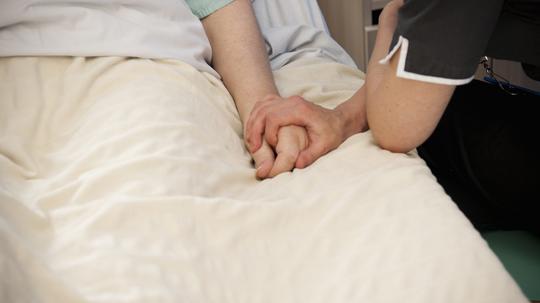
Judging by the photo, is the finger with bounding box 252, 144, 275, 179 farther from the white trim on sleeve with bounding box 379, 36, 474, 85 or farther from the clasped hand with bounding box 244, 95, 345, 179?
the white trim on sleeve with bounding box 379, 36, 474, 85

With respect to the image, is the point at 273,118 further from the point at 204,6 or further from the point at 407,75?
the point at 204,6

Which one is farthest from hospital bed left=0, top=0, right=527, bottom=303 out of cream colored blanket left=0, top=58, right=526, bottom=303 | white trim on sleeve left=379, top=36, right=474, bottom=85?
white trim on sleeve left=379, top=36, right=474, bottom=85

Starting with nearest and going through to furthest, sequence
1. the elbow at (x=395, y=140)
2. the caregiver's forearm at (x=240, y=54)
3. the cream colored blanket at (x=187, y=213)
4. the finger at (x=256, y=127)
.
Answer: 1. the cream colored blanket at (x=187, y=213)
2. the elbow at (x=395, y=140)
3. the finger at (x=256, y=127)
4. the caregiver's forearm at (x=240, y=54)

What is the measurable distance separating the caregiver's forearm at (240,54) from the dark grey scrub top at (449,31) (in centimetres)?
38

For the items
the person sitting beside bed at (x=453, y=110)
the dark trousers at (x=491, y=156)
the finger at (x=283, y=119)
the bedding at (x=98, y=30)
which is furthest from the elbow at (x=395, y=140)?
the bedding at (x=98, y=30)

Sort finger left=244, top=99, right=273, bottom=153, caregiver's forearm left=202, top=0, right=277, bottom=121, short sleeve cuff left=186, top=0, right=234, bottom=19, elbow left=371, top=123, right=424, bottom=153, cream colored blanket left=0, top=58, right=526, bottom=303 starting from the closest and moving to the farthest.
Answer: cream colored blanket left=0, top=58, right=526, bottom=303 → elbow left=371, top=123, right=424, bottom=153 → finger left=244, top=99, right=273, bottom=153 → caregiver's forearm left=202, top=0, right=277, bottom=121 → short sleeve cuff left=186, top=0, right=234, bottom=19

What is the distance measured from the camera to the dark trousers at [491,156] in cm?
94

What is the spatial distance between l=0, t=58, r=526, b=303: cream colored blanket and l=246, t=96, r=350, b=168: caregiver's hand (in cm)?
3

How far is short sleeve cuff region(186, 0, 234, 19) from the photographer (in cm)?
117

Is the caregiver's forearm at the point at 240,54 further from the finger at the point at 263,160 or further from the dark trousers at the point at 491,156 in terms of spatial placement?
the dark trousers at the point at 491,156

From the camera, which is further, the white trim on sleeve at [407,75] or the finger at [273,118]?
the finger at [273,118]

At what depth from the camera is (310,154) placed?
882mm

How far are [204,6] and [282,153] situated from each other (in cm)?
45

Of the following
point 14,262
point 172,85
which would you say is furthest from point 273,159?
point 14,262
